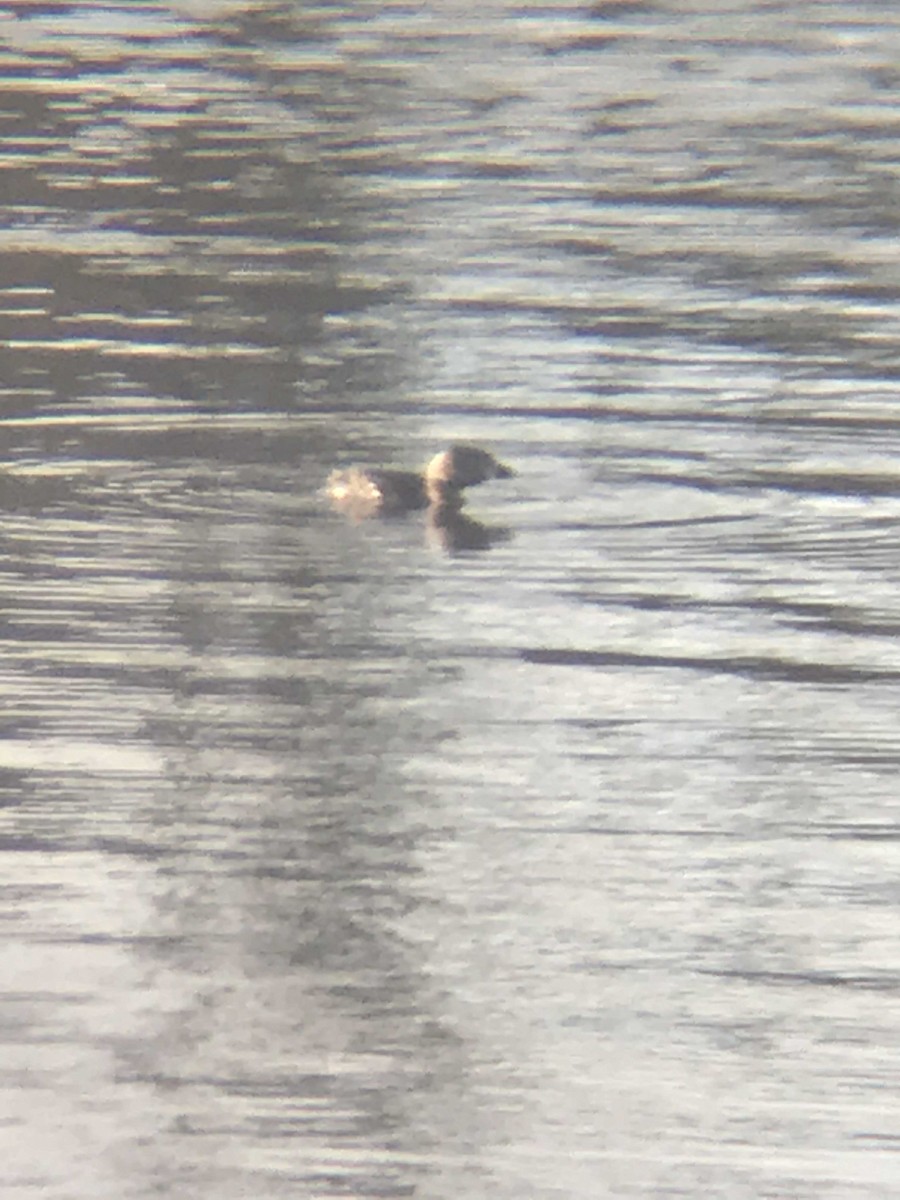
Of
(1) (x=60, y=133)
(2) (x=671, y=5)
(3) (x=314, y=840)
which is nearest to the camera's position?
(3) (x=314, y=840)

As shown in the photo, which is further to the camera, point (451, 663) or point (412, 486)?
point (412, 486)

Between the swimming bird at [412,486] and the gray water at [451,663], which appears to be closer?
the gray water at [451,663]

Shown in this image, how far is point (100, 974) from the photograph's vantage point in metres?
4.84

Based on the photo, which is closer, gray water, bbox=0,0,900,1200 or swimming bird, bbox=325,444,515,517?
gray water, bbox=0,0,900,1200

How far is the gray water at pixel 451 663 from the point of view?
4484mm

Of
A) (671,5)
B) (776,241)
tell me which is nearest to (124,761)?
(776,241)

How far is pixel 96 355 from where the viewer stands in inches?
347

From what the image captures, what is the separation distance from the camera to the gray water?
4.48 m

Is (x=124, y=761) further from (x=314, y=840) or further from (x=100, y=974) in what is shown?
(x=100, y=974)

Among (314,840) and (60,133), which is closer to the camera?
(314,840)

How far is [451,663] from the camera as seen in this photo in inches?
250

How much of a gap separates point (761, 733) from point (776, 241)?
470 cm

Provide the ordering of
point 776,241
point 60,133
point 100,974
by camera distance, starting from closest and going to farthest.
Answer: point 100,974, point 776,241, point 60,133

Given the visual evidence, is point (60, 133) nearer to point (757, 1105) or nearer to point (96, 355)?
point (96, 355)
